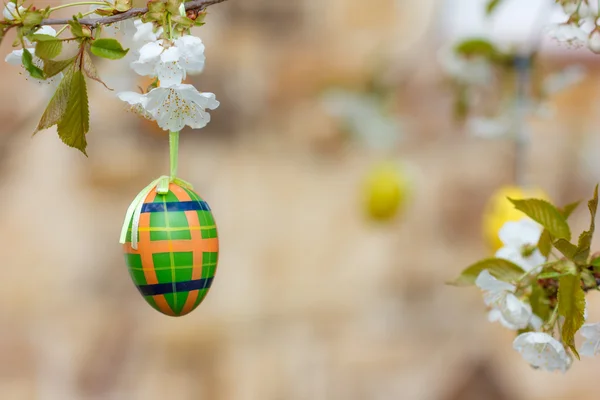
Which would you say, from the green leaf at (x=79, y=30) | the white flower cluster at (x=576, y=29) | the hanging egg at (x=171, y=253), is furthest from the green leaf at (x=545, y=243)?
the green leaf at (x=79, y=30)

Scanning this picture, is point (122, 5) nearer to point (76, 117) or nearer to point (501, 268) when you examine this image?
point (76, 117)

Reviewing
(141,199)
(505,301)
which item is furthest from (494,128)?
(141,199)

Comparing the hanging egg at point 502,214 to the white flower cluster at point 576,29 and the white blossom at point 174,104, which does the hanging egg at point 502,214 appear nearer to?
the white flower cluster at point 576,29

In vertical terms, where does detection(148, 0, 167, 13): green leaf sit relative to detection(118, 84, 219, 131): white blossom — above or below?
above

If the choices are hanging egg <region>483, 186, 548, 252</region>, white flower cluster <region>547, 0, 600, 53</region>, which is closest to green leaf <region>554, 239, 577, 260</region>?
white flower cluster <region>547, 0, 600, 53</region>

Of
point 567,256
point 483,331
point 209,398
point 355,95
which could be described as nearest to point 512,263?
point 567,256

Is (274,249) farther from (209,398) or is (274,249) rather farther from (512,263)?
(512,263)

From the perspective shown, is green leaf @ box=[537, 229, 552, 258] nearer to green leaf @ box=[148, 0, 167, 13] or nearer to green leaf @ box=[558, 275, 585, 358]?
green leaf @ box=[558, 275, 585, 358]
